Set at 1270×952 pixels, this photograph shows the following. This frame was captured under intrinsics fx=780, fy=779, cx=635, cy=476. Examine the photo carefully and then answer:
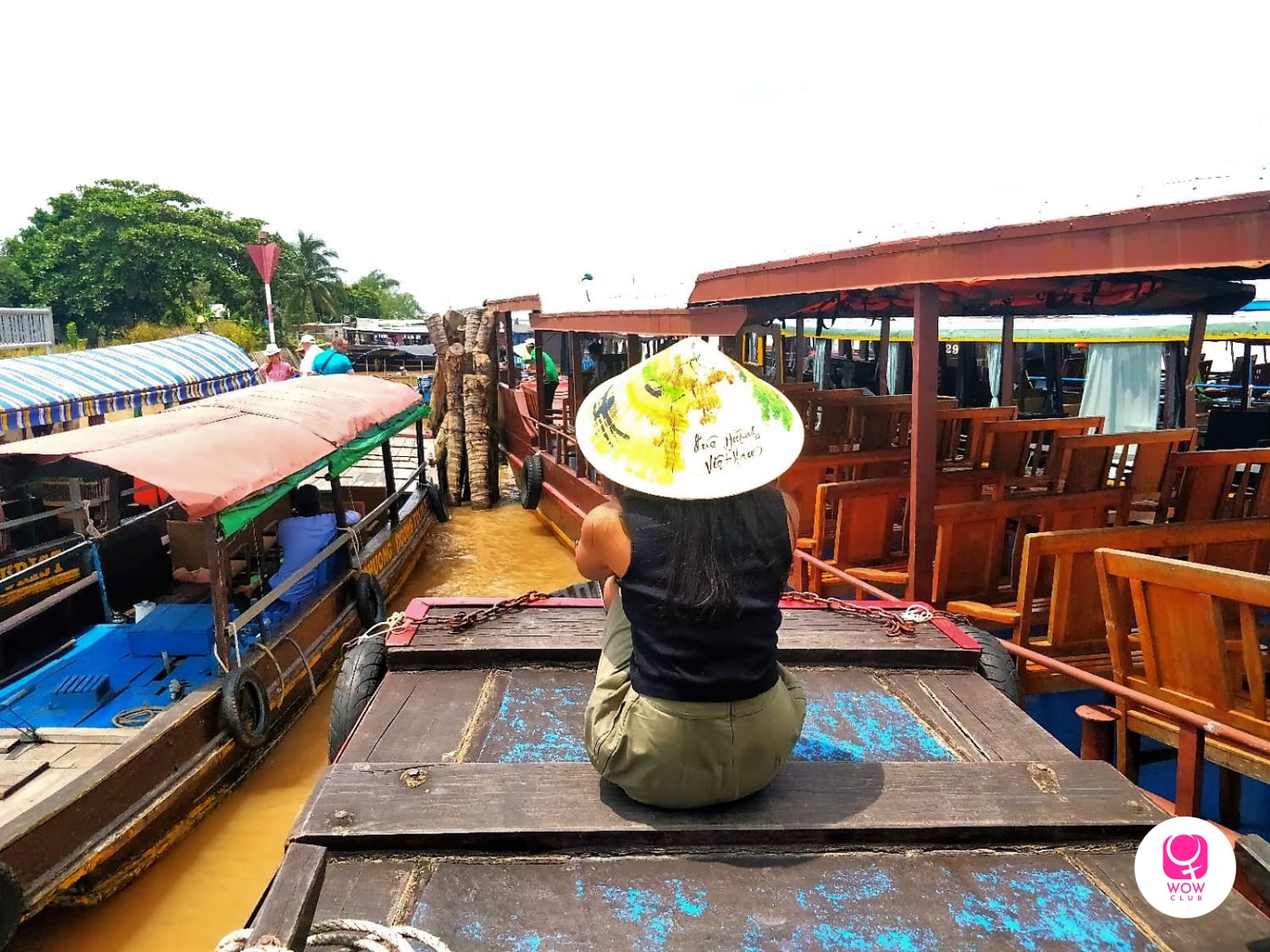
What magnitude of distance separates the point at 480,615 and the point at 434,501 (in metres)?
8.41

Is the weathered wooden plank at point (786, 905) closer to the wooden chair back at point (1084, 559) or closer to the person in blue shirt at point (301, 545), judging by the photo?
the wooden chair back at point (1084, 559)

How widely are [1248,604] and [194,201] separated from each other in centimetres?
4358

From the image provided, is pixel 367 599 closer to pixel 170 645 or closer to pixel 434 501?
pixel 170 645

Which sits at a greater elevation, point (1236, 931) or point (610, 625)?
point (610, 625)

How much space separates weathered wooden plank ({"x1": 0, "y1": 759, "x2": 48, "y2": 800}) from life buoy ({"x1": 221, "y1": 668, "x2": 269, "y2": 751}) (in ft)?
3.19

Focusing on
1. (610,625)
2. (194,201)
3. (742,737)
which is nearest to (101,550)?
(610,625)

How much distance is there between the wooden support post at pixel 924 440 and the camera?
4.12m

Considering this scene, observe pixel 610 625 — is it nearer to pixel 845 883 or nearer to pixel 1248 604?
pixel 845 883

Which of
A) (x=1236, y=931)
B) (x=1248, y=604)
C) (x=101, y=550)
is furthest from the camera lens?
(x=101, y=550)

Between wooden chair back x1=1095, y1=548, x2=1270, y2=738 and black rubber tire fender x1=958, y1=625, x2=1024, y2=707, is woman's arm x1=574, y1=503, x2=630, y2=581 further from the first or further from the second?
wooden chair back x1=1095, y1=548, x2=1270, y2=738

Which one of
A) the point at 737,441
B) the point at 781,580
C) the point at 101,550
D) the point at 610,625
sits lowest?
the point at 101,550

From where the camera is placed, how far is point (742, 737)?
1.99m

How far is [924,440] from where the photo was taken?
4.25 meters

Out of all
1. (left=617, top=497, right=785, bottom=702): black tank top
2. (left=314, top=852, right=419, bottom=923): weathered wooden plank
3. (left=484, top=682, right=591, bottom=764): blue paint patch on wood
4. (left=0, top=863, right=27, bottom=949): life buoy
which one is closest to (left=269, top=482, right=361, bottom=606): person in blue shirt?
(left=0, top=863, right=27, bottom=949): life buoy
